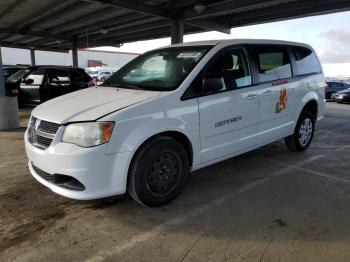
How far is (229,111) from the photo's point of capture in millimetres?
4430

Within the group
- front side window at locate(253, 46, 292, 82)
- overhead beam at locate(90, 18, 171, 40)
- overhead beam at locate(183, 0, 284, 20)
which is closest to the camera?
front side window at locate(253, 46, 292, 82)

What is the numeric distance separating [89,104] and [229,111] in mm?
1735

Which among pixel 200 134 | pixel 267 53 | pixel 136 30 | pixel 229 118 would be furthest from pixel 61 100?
pixel 136 30

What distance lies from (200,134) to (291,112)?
227 cm

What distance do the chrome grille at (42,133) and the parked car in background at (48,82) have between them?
28.2 feet

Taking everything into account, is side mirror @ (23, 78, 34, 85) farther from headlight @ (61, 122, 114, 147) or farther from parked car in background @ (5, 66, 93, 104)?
headlight @ (61, 122, 114, 147)

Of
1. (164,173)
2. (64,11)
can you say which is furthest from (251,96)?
(64,11)

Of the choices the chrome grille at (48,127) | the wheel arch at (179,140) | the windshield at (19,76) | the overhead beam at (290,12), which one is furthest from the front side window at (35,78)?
the wheel arch at (179,140)

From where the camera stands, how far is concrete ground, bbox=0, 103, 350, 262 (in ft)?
10.1

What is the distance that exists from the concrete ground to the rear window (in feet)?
5.68

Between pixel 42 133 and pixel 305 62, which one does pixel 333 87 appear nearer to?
pixel 305 62

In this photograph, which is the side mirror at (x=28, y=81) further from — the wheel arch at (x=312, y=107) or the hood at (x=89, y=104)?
the wheel arch at (x=312, y=107)

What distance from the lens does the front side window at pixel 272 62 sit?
4.99m

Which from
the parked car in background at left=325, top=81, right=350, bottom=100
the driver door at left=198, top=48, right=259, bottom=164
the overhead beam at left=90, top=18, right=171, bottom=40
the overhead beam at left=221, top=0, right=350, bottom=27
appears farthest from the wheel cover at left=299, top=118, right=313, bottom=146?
the parked car in background at left=325, top=81, right=350, bottom=100
